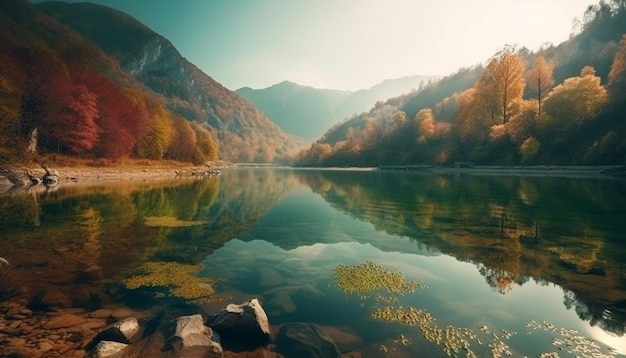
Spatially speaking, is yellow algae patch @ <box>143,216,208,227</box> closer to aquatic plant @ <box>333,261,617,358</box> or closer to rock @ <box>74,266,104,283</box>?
rock @ <box>74,266,104,283</box>

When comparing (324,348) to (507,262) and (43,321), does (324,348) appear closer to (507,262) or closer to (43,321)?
(43,321)

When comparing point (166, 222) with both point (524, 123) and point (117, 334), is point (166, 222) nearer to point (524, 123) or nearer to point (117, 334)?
point (117, 334)

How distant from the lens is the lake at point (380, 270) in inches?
368

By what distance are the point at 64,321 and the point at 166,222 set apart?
17.9 metres

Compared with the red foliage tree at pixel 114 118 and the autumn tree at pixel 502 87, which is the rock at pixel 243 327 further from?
the autumn tree at pixel 502 87

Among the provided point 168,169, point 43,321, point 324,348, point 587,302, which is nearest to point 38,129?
point 168,169

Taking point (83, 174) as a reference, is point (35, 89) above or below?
above

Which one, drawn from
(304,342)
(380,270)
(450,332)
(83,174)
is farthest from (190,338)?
(83,174)

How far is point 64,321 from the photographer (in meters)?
9.47

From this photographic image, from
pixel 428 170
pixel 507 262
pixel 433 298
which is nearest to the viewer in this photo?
pixel 433 298

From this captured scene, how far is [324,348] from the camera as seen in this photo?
8383mm

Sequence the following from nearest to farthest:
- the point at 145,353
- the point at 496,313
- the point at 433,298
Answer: the point at 145,353
the point at 496,313
the point at 433,298

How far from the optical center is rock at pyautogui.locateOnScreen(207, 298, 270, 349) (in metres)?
8.65

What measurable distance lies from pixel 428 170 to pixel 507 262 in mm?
106957
